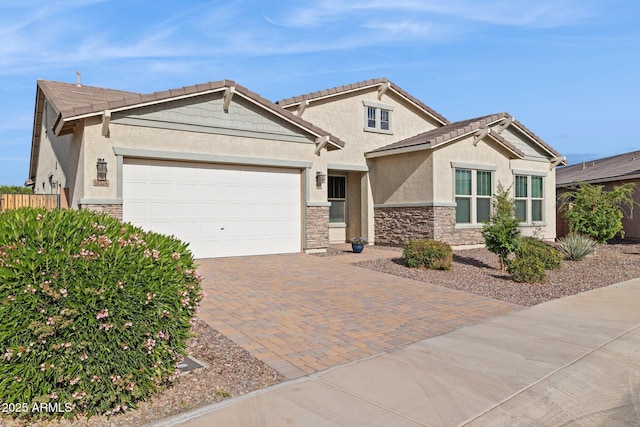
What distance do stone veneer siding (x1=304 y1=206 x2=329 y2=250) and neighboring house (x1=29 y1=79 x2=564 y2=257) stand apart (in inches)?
1.3

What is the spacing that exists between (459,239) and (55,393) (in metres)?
14.9

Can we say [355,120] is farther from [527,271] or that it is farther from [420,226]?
[527,271]

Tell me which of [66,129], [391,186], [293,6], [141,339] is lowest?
[141,339]

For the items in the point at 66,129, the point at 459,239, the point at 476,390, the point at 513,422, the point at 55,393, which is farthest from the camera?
the point at 459,239

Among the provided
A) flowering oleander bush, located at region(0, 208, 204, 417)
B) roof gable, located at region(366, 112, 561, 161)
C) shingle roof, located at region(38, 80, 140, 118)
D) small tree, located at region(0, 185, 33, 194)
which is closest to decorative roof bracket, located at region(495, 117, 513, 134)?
roof gable, located at region(366, 112, 561, 161)

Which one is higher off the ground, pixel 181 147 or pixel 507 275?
pixel 181 147

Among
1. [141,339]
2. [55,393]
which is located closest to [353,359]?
[141,339]

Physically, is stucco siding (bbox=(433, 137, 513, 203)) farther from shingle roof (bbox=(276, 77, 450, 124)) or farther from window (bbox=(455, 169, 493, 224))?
shingle roof (bbox=(276, 77, 450, 124))

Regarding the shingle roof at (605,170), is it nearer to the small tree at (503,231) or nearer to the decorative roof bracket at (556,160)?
the decorative roof bracket at (556,160)

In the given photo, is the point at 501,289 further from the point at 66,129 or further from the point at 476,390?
the point at 66,129

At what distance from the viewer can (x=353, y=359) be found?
5.35 metres

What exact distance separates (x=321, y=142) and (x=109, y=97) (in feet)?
25.3

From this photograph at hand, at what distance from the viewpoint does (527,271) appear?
35.0ft

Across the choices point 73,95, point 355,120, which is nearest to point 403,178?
point 355,120
